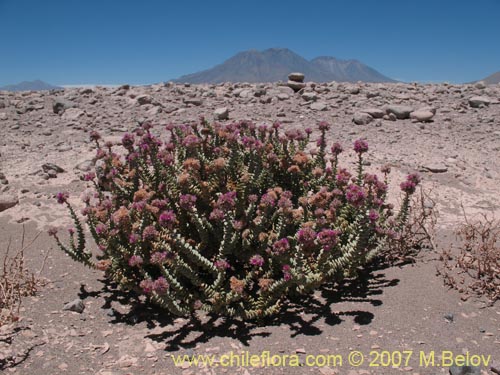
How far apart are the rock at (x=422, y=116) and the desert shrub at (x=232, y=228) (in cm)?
658

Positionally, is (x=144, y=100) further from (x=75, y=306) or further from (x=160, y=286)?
(x=160, y=286)

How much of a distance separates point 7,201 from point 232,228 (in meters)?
4.23

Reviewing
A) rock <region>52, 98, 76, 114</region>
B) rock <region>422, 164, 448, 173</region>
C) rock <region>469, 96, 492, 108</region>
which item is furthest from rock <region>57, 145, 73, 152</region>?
rock <region>469, 96, 492, 108</region>

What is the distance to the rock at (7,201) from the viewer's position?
597cm

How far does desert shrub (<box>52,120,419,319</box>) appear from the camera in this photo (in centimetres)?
322

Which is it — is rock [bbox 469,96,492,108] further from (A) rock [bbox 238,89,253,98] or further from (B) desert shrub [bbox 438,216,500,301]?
(B) desert shrub [bbox 438,216,500,301]

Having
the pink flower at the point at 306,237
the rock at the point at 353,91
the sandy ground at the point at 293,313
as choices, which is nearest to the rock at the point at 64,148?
the sandy ground at the point at 293,313

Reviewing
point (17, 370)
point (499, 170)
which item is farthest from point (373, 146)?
point (17, 370)

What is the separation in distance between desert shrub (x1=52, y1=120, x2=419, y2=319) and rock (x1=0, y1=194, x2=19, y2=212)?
243 cm

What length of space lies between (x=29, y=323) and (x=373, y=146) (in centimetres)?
675

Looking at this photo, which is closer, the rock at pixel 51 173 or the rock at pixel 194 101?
the rock at pixel 51 173

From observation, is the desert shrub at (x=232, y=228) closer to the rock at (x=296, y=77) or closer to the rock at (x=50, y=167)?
the rock at (x=50, y=167)

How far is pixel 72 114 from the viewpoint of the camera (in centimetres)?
1173

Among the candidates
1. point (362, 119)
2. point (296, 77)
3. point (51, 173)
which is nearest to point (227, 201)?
point (51, 173)
